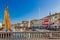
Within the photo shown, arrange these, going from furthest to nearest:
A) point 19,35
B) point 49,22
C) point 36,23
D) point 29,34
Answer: point 49,22 → point 36,23 → point 29,34 → point 19,35

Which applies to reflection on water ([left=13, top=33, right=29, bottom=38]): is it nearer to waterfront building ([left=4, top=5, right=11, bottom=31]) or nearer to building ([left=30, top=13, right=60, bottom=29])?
waterfront building ([left=4, top=5, right=11, bottom=31])

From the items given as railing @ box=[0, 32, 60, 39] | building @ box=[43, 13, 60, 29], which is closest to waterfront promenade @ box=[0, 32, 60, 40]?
railing @ box=[0, 32, 60, 39]

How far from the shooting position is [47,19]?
595 centimetres

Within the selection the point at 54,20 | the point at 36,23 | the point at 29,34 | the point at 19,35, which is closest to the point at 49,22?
the point at 54,20

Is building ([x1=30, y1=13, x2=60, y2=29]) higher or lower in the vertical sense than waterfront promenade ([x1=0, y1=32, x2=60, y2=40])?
higher

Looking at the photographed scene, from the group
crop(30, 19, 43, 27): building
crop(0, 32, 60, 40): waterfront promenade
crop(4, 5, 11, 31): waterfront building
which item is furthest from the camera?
crop(30, 19, 43, 27): building

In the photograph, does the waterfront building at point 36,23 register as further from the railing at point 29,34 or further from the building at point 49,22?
the railing at point 29,34

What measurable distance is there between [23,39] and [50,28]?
1.42 metres

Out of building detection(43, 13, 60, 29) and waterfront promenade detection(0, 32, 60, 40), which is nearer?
waterfront promenade detection(0, 32, 60, 40)

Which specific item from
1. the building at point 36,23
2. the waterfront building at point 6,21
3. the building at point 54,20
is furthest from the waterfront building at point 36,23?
the waterfront building at point 6,21

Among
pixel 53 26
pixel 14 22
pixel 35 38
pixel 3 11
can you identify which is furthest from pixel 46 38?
pixel 3 11

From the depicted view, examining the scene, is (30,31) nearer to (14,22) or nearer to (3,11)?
(14,22)

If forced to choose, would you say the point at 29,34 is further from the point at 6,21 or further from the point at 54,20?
the point at 54,20

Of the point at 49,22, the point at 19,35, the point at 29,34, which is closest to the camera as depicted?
the point at 19,35
